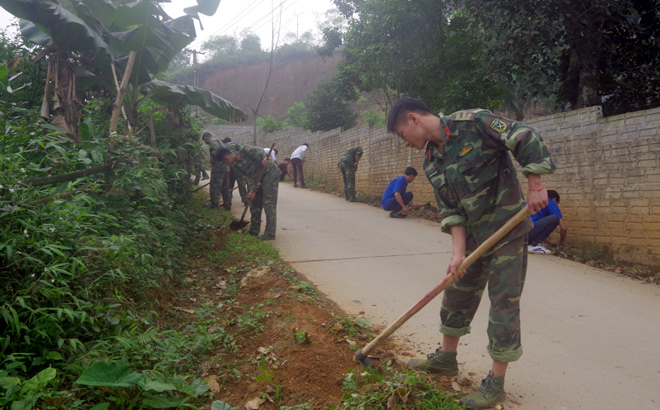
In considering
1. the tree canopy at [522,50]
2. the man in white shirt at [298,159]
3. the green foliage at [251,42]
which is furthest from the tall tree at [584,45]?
the green foliage at [251,42]

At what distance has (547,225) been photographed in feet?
20.8

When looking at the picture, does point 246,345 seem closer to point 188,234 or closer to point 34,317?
point 34,317

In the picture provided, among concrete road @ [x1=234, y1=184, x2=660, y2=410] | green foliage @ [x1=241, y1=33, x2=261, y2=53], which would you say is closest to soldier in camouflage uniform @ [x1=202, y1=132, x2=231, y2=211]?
concrete road @ [x1=234, y1=184, x2=660, y2=410]

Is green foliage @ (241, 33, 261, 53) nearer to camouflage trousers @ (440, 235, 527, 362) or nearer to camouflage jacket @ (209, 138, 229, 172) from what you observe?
camouflage jacket @ (209, 138, 229, 172)

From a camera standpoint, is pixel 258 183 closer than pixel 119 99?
No

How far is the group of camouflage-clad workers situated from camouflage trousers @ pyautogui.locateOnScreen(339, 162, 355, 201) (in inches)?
346

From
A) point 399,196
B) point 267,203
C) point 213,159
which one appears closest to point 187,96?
point 213,159

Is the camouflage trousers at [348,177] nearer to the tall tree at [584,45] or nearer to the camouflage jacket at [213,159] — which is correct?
the camouflage jacket at [213,159]

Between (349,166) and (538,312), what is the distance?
792cm

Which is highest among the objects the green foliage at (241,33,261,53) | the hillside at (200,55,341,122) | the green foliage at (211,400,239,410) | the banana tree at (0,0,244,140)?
the green foliage at (241,33,261,53)

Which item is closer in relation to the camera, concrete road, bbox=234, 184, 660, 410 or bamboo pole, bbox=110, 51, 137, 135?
concrete road, bbox=234, 184, 660, 410

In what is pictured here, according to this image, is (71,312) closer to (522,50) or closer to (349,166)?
(522,50)

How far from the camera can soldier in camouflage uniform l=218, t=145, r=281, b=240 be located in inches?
287

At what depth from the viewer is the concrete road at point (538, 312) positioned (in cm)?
281
